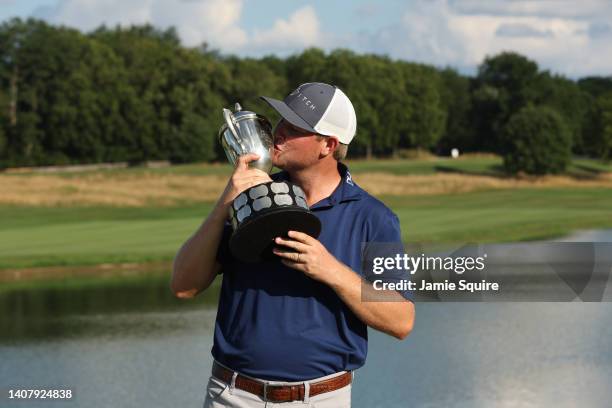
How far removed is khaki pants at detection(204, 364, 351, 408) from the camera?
14.2ft

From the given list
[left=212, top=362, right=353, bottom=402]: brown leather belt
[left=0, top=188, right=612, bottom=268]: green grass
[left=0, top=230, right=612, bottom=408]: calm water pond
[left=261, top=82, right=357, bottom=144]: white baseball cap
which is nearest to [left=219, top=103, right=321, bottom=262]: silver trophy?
[left=261, top=82, right=357, bottom=144]: white baseball cap

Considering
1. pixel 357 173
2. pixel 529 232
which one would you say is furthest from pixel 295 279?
pixel 357 173

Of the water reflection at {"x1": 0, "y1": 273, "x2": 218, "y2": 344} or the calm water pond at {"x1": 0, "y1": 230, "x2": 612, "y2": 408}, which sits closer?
the calm water pond at {"x1": 0, "y1": 230, "x2": 612, "y2": 408}

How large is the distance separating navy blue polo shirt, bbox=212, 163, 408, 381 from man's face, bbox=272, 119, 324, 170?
174 millimetres

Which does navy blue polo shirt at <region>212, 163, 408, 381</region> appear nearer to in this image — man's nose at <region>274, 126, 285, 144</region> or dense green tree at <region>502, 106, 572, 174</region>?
man's nose at <region>274, 126, 285, 144</region>

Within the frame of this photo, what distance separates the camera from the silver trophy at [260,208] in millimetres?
4004

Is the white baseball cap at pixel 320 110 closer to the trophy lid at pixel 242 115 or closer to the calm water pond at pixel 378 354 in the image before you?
the trophy lid at pixel 242 115

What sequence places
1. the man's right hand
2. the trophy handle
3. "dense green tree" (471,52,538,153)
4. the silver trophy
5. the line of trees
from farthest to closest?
"dense green tree" (471,52,538,153) → the line of trees → the trophy handle → the man's right hand → the silver trophy

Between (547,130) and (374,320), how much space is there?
72.6 metres

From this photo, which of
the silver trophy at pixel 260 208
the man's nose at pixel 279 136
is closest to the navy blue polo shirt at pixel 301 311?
the silver trophy at pixel 260 208

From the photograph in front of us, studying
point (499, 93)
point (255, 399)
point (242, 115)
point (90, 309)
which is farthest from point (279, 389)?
point (499, 93)

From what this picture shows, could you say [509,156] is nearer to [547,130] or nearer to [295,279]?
[547,130]

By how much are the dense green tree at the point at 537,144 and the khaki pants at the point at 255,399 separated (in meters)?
69.6

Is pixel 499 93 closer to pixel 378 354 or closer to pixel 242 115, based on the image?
pixel 378 354
